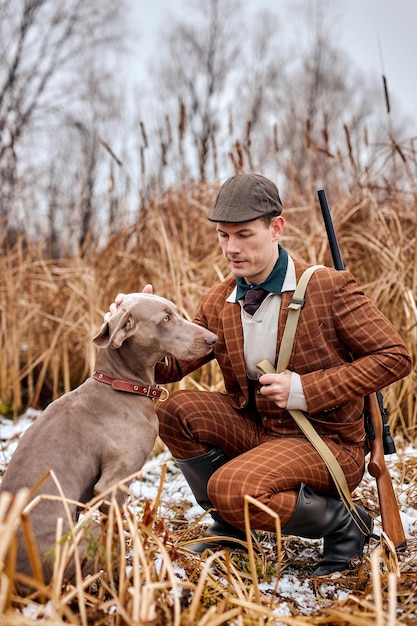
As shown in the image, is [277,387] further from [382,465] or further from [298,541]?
[298,541]

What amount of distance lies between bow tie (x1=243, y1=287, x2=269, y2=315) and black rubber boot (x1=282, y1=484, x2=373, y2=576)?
2.63ft

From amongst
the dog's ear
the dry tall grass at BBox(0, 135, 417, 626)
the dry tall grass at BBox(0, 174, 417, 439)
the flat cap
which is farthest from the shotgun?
the dry tall grass at BBox(0, 174, 417, 439)

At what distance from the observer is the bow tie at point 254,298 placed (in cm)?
279

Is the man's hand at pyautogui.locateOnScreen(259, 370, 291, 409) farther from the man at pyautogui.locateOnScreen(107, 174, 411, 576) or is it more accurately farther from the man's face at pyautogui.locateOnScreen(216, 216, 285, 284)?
the man's face at pyautogui.locateOnScreen(216, 216, 285, 284)

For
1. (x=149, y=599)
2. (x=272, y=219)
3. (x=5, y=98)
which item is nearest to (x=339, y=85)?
(x=5, y=98)

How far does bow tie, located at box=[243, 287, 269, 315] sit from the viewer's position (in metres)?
2.79

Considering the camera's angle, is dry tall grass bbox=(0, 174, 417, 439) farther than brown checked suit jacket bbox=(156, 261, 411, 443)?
Yes

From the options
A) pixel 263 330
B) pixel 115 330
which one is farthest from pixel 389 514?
pixel 115 330

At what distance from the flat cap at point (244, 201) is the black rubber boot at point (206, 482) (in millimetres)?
1076

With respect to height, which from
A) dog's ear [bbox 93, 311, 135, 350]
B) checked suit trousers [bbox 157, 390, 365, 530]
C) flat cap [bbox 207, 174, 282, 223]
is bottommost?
checked suit trousers [bbox 157, 390, 365, 530]

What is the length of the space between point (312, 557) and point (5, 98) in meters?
15.0

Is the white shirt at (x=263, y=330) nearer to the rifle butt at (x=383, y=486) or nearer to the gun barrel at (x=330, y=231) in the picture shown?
the gun barrel at (x=330, y=231)

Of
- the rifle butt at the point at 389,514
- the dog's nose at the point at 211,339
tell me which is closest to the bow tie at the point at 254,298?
the dog's nose at the point at 211,339

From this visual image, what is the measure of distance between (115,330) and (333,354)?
958 mm
